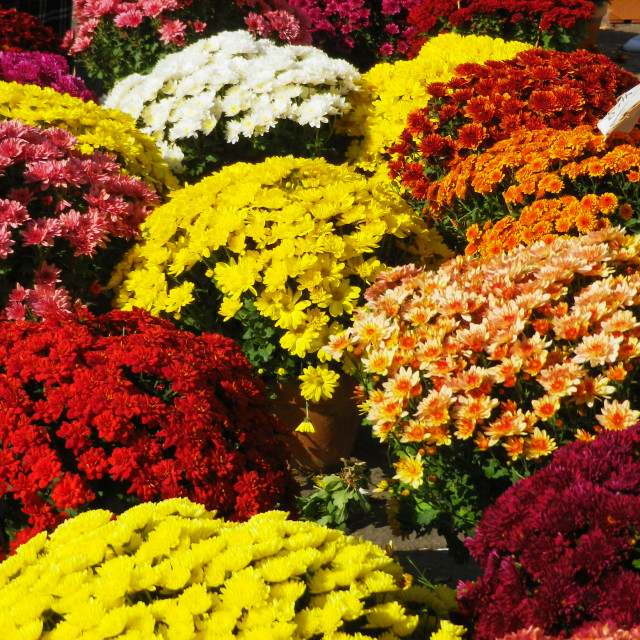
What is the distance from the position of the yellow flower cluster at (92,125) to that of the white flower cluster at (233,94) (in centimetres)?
31

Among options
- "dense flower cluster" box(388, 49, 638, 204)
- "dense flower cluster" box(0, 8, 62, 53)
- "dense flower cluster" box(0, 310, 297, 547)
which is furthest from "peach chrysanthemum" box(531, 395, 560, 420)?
"dense flower cluster" box(0, 8, 62, 53)

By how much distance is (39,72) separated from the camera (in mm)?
6352

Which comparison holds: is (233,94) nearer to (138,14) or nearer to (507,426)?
(138,14)

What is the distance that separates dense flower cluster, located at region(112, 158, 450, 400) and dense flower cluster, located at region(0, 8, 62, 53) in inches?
164

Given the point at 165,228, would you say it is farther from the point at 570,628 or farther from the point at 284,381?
the point at 570,628

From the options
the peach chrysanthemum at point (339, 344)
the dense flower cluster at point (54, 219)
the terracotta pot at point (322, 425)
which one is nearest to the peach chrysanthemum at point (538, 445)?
the peach chrysanthemum at point (339, 344)

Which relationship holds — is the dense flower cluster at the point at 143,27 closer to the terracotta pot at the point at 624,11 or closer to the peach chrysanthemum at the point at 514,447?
the peach chrysanthemum at the point at 514,447

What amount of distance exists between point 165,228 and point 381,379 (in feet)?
4.13

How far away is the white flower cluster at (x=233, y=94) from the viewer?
4973 millimetres

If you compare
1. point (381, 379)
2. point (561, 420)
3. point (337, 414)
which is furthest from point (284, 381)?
point (561, 420)

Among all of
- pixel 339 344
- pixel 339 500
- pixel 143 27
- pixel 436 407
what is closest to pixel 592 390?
pixel 436 407

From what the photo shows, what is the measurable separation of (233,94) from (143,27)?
2141 mm

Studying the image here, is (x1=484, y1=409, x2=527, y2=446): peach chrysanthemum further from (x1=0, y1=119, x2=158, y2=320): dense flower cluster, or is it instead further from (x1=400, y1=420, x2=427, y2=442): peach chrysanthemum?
(x1=0, y1=119, x2=158, y2=320): dense flower cluster

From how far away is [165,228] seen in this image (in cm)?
382
